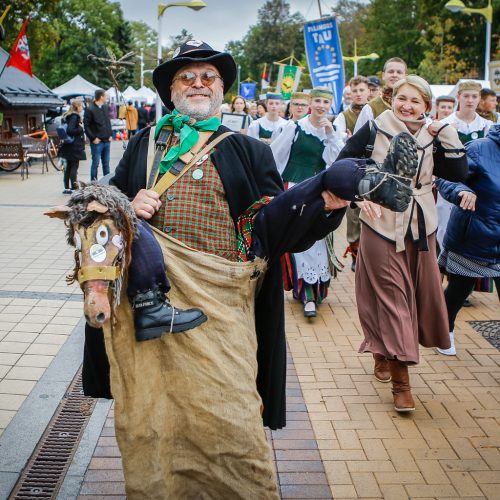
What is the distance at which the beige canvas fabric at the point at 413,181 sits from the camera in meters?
4.14

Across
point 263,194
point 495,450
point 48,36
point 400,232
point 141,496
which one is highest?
point 48,36

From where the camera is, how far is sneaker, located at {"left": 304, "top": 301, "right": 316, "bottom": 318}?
20.4ft

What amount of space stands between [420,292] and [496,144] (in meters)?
1.36

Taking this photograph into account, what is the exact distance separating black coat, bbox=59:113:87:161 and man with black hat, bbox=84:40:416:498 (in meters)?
10.7

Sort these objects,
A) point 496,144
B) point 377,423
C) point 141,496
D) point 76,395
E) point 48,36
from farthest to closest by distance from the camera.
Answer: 1. point 48,36
2. point 496,144
3. point 76,395
4. point 377,423
5. point 141,496

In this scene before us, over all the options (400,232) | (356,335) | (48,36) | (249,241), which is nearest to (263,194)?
(249,241)

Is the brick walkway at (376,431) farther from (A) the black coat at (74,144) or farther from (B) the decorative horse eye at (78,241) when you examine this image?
(A) the black coat at (74,144)

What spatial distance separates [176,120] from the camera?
286cm

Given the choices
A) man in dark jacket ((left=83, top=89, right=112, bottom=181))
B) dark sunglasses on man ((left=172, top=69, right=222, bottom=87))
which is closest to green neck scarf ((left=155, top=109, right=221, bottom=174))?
dark sunglasses on man ((left=172, top=69, right=222, bottom=87))

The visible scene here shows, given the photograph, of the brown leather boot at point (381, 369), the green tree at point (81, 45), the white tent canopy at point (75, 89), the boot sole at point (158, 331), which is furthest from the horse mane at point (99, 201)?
the green tree at point (81, 45)

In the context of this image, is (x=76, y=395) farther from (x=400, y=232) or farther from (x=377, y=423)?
(x=400, y=232)

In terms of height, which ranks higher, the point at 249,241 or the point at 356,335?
the point at 249,241

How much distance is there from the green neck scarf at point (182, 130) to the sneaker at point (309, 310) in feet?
11.6

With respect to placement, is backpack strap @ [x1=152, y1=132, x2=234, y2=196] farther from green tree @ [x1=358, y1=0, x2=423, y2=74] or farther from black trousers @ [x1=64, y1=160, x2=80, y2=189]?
green tree @ [x1=358, y1=0, x2=423, y2=74]
